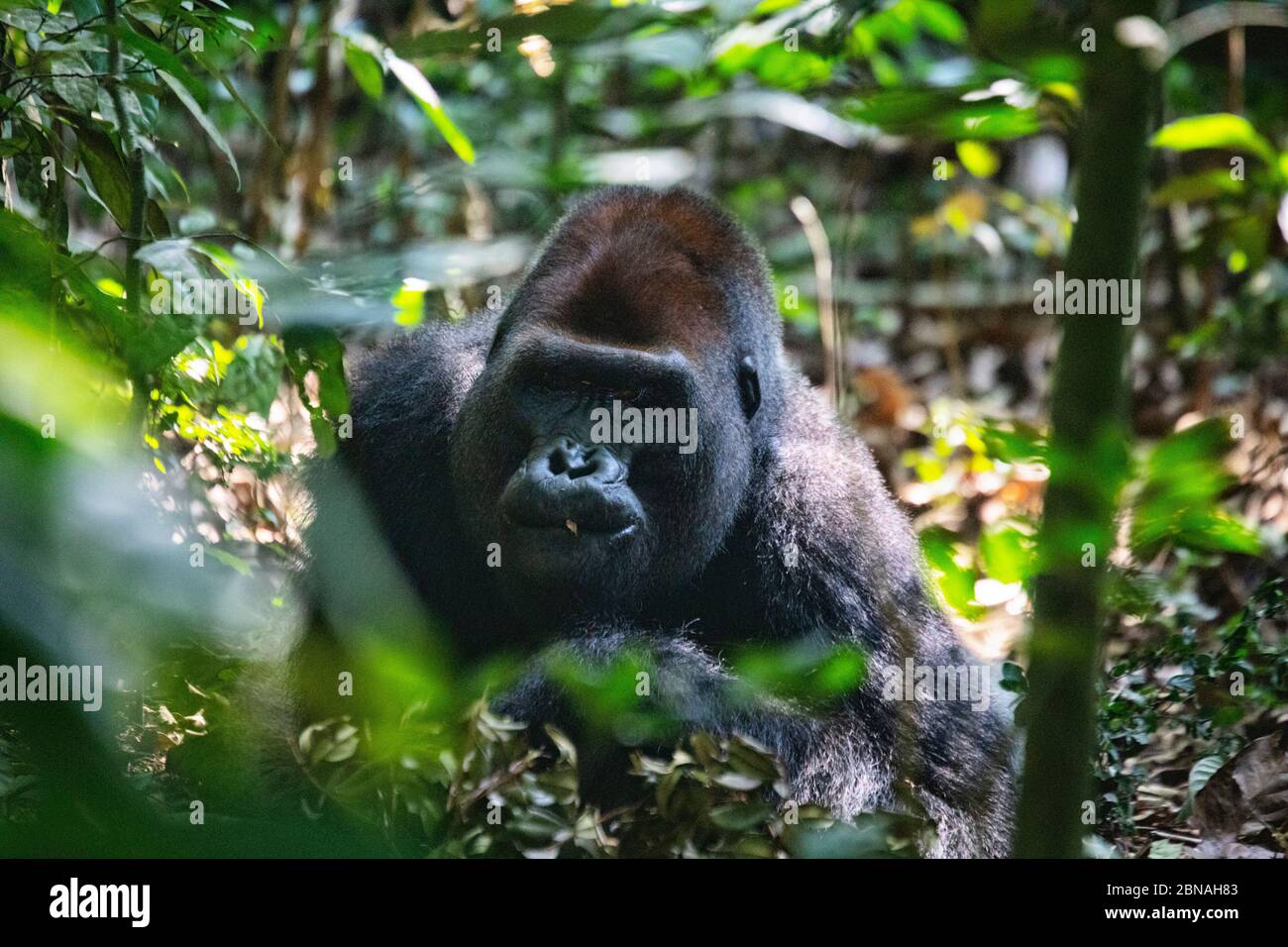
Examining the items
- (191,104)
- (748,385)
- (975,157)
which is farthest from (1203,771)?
(975,157)

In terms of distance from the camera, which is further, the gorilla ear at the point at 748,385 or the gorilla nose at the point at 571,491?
the gorilla ear at the point at 748,385

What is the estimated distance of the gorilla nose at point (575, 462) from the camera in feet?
12.5

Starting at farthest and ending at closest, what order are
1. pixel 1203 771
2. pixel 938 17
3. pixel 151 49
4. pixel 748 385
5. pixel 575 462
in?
1. pixel 938 17
2. pixel 748 385
3. pixel 575 462
4. pixel 1203 771
5. pixel 151 49

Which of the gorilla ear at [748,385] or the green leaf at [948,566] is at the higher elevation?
the gorilla ear at [748,385]

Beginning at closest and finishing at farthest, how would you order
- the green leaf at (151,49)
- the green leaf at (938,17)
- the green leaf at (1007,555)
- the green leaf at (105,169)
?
the green leaf at (1007,555)
the green leaf at (151,49)
the green leaf at (105,169)
the green leaf at (938,17)

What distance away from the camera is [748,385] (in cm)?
450

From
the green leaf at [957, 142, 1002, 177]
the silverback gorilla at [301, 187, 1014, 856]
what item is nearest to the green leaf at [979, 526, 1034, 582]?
the silverback gorilla at [301, 187, 1014, 856]

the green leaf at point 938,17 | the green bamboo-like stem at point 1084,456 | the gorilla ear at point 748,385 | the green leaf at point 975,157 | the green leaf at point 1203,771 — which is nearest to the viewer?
the green bamboo-like stem at point 1084,456

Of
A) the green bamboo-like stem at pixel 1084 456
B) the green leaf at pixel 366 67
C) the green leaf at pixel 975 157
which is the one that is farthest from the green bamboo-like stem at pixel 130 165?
the green leaf at pixel 975 157

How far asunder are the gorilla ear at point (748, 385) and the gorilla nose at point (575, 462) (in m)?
0.74

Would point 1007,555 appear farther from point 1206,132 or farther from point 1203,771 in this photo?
point 1206,132

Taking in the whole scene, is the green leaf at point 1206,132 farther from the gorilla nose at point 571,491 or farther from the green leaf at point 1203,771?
the gorilla nose at point 571,491

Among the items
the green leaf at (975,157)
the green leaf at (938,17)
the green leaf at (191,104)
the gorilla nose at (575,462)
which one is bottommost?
the gorilla nose at (575,462)

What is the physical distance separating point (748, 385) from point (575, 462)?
0.94 m
